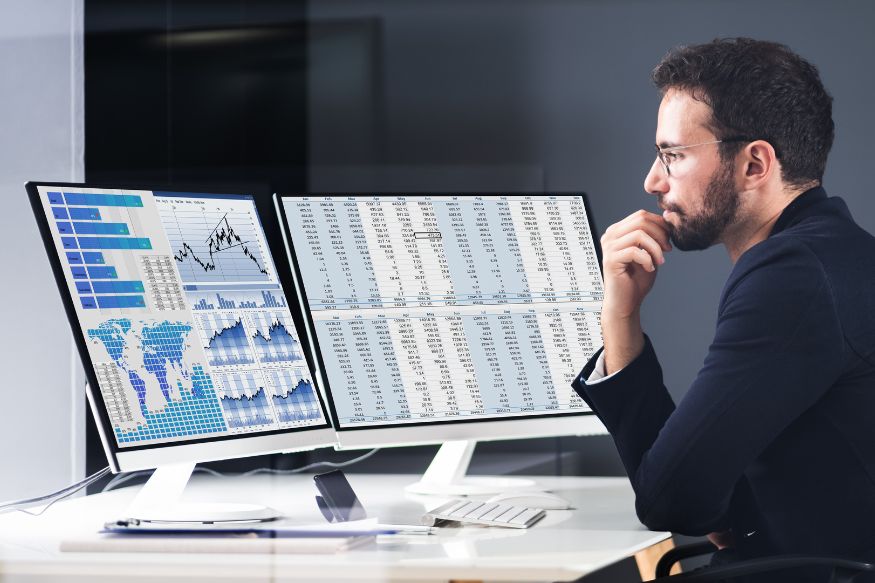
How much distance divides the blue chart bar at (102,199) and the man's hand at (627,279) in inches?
27.4

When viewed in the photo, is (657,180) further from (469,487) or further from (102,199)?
(102,199)

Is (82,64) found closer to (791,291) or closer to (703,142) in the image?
(703,142)

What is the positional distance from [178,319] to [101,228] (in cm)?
17

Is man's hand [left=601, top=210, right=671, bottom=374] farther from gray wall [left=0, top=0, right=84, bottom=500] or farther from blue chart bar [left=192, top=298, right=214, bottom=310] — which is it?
gray wall [left=0, top=0, right=84, bottom=500]

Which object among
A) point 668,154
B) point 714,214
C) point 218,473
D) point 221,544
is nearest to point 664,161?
point 668,154

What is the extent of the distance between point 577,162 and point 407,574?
5.83 ft

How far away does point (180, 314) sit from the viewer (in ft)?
5.14

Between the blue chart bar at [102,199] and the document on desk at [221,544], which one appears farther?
the blue chart bar at [102,199]

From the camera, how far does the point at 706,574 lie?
1368 mm

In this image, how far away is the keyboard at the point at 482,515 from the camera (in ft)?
4.90

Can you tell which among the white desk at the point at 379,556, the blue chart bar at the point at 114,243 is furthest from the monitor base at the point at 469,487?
the blue chart bar at the point at 114,243

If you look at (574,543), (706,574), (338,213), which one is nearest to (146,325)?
(338,213)

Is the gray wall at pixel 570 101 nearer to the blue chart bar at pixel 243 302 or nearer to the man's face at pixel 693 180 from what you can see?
the man's face at pixel 693 180

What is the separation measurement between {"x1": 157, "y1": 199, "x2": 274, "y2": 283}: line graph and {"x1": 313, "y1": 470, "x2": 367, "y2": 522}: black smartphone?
332 millimetres
